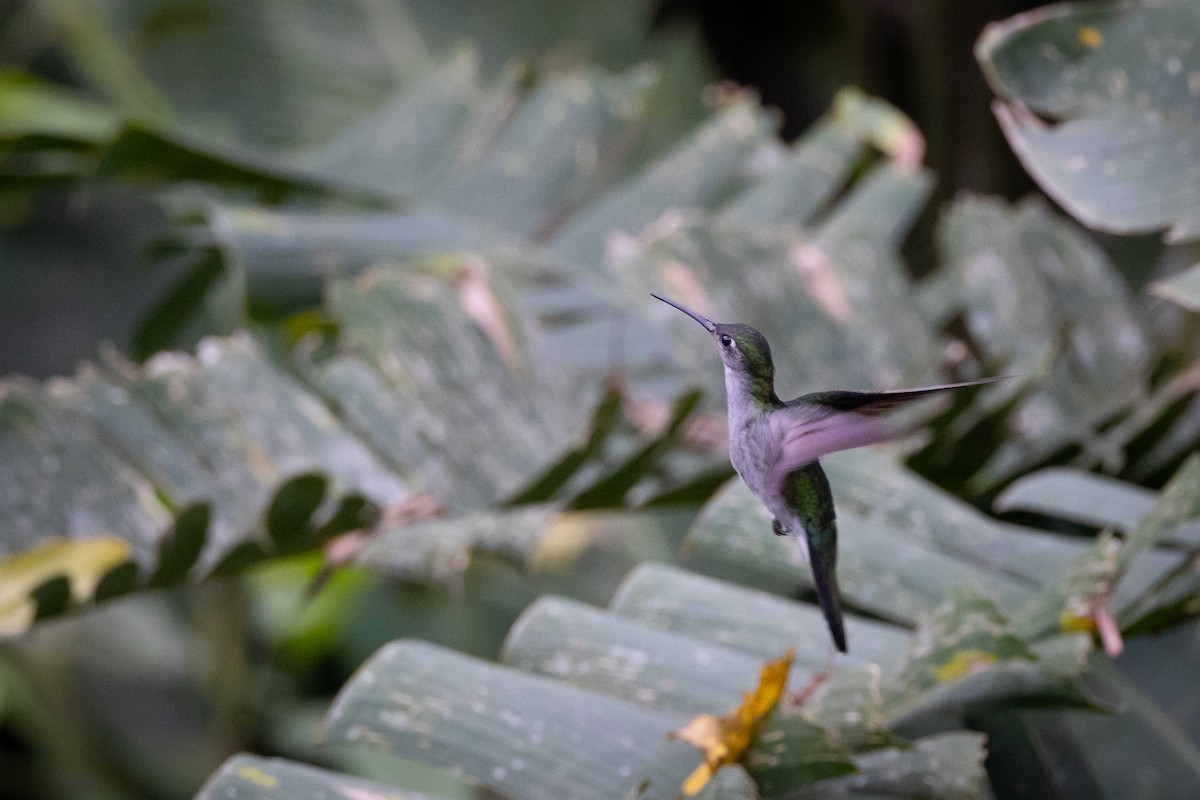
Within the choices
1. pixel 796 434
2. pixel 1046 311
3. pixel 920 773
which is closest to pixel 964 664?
pixel 920 773

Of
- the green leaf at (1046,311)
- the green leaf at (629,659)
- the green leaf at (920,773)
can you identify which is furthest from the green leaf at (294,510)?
the green leaf at (1046,311)

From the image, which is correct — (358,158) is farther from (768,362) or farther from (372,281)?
(768,362)

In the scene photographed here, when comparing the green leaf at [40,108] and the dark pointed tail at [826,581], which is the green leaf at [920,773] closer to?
the dark pointed tail at [826,581]

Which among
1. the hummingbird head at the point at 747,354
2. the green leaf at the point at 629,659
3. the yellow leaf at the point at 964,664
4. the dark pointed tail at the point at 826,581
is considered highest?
the hummingbird head at the point at 747,354

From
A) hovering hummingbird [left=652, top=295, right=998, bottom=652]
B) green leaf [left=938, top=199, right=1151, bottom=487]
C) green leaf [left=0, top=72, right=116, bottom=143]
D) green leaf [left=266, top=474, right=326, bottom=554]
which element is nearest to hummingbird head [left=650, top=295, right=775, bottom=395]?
hovering hummingbird [left=652, top=295, right=998, bottom=652]

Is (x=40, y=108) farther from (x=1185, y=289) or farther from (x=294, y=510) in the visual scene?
(x=1185, y=289)

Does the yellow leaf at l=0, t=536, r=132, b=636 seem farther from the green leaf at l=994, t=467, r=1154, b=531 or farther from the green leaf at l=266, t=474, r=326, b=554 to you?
the green leaf at l=994, t=467, r=1154, b=531

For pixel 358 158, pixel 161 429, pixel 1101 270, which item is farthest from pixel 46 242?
pixel 1101 270
